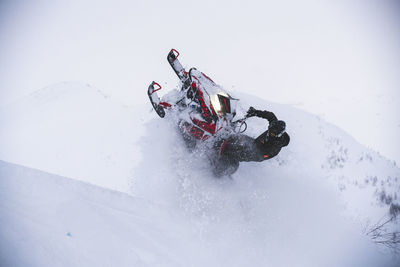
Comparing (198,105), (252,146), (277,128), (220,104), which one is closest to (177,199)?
(252,146)

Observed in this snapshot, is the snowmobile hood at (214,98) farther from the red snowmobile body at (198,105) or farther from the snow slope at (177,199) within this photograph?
the snow slope at (177,199)

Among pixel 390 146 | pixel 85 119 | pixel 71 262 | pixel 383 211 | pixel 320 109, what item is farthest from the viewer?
pixel 320 109

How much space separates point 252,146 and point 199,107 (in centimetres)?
128

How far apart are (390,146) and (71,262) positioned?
10.1 m

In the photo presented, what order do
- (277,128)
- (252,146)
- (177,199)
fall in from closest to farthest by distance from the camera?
(277,128) < (252,146) < (177,199)

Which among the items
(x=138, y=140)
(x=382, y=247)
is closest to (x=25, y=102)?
(x=138, y=140)

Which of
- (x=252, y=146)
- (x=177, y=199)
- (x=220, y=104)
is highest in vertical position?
(x=220, y=104)

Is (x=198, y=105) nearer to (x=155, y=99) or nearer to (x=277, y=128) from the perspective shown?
(x=155, y=99)

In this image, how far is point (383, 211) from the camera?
13.8ft

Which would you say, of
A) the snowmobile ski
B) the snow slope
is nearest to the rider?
the snow slope

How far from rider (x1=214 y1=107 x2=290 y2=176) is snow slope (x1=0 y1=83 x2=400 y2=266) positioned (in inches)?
24.4

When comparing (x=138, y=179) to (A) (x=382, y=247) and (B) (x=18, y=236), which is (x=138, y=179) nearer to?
(B) (x=18, y=236)

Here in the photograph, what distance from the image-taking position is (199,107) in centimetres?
386

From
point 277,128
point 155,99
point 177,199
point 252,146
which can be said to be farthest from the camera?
point 155,99
